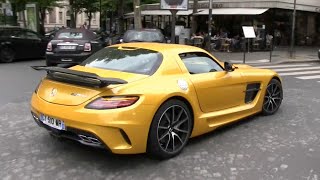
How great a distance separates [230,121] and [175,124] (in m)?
1.33

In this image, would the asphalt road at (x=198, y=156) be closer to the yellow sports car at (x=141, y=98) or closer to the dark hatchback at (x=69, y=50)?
the yellow sports car at (x=141, y=98)

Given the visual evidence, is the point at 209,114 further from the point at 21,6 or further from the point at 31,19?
the point at 21,6

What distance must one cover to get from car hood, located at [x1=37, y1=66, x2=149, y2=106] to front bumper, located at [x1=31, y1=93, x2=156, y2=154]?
0.08 m

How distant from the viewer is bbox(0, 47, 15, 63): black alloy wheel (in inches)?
670

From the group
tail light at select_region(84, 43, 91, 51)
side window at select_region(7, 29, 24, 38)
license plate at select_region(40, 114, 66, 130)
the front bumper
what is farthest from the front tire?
side window at select_region(7, 29, 24, 38)

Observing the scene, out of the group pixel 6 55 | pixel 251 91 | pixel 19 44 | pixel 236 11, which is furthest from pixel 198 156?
pixel 236 11

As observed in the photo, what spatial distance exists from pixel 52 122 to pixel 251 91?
3208mm

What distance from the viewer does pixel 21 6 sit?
35.1 metres

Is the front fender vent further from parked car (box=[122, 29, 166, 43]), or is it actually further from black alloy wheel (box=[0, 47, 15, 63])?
black alloy wheel (box=[0, 47, 15, 63])

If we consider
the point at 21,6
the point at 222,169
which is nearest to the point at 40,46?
the point at 222,169

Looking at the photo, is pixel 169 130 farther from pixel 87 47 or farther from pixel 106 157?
pixel 87 47

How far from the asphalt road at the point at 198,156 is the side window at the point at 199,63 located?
0.89 meters

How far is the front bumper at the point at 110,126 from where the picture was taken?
4457 millimetres

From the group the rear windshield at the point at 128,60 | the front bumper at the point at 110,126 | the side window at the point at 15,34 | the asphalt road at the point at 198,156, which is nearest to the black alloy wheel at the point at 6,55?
the side window at the point at 15,34
